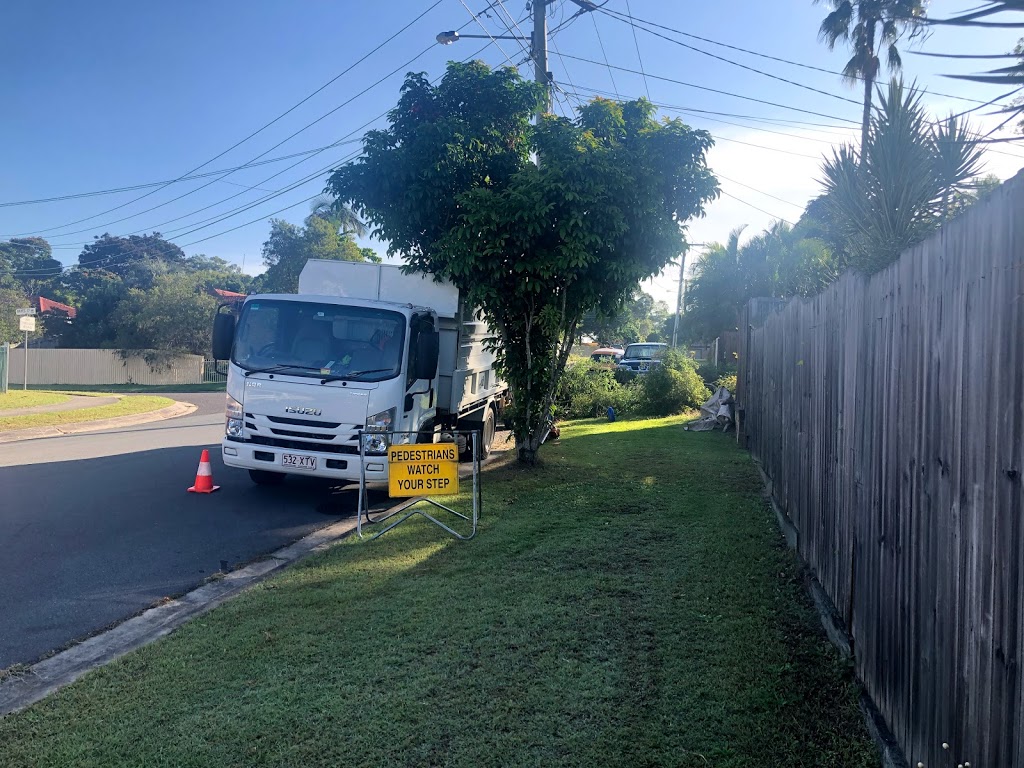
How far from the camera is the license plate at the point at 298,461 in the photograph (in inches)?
336

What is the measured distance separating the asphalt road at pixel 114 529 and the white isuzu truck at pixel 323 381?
625mm

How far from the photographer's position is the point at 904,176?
9.27 metres

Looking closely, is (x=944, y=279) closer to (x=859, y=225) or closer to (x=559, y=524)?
(x=559, y=524)

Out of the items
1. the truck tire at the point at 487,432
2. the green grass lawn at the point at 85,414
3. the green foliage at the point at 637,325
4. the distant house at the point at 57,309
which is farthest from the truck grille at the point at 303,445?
the green foliage at the point at 637,325

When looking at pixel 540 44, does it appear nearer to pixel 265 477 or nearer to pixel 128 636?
pixel 265 477

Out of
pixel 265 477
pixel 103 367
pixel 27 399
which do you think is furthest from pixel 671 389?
pixel 103 367

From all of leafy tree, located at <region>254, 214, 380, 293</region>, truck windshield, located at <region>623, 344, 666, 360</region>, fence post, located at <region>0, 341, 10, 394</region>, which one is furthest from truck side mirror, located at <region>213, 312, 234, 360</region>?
leafy tree, located at <region>254, 214, 380, 293</region>

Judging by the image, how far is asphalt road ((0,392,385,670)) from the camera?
538 cm

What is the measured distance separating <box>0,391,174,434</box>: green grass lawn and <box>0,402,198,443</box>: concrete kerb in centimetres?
16

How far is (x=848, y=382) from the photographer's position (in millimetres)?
4512

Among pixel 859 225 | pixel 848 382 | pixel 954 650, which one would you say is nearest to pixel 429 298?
pixel 859 225

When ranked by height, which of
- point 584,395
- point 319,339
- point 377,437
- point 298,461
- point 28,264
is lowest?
point 298,461

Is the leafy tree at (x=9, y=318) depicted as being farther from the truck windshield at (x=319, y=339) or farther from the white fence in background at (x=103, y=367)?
the truck windshield at (x=319, y=339)

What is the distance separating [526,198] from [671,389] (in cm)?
1028
